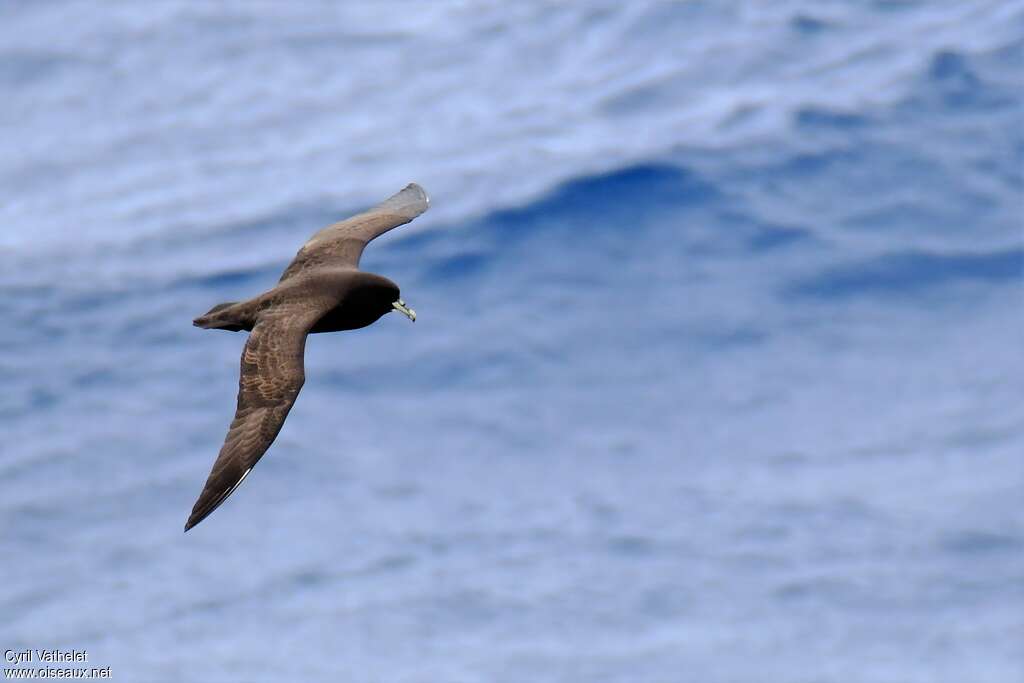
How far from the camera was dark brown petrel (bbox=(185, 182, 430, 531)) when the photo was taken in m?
12.3

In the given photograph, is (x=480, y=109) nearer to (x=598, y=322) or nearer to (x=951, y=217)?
(x=598, y=322)

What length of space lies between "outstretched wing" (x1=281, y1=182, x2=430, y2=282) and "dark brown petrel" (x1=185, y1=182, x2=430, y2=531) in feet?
0.04

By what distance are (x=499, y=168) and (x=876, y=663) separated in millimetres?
9442

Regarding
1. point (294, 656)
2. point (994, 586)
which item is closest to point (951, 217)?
point (994, 586)

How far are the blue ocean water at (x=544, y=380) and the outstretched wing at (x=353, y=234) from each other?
11.3 m

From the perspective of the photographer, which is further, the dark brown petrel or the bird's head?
the bird's head

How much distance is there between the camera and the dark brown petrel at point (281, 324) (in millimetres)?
12344

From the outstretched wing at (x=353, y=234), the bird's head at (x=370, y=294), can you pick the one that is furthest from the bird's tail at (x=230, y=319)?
the outstretched wing at (x=353, y=234)

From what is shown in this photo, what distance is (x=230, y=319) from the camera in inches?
525

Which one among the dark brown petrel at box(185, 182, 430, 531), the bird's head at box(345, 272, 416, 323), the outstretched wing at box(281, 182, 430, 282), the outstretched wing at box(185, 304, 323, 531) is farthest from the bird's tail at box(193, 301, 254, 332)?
the outstretched wing at box(281, 182, 430, 282)

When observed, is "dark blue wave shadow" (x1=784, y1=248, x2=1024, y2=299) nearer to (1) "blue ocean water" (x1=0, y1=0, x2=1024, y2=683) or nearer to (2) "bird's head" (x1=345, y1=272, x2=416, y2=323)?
(1) "blue ocean water" (x1=0, y1=0, x2=1024, y2=683)

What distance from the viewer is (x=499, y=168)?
28969mm

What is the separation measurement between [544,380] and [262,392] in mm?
15920

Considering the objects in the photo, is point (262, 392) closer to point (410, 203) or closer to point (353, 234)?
point (353, 234)
